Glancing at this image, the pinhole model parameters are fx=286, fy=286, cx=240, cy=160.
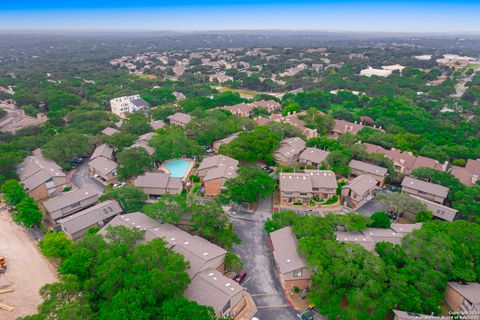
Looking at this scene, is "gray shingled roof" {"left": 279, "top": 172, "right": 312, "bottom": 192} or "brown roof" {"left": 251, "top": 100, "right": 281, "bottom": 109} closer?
"gray shingled roof" {"left": 279, "top": 172, "right": 312, "bottom": 192}

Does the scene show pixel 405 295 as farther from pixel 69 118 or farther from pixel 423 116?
pixel 69 118

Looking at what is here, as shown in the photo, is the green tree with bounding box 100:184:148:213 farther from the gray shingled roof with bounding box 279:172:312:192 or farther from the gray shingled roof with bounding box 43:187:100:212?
the gray shingled roof with bounding box 279:172:312:192

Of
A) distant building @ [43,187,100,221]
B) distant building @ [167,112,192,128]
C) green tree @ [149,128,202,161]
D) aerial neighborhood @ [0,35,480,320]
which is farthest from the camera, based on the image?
distant building @ [167,112,192,128]

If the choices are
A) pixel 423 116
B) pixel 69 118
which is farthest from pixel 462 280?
pixel 69 118

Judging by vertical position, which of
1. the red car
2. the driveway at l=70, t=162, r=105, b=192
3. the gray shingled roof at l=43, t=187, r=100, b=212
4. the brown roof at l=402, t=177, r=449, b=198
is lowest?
the driveway at l=70, t=162, r=105, b=192

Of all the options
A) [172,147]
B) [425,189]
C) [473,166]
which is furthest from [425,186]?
[172,147]

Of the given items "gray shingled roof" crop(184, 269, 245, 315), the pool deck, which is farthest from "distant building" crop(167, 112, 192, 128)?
"gray shingled roof" crop(184, 269, 245, 315)
